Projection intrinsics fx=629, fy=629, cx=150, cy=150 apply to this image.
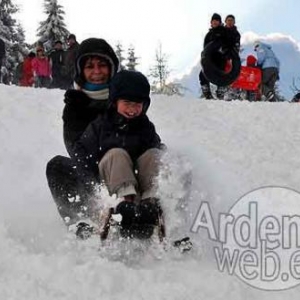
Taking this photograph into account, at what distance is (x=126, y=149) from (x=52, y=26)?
30.0 metres

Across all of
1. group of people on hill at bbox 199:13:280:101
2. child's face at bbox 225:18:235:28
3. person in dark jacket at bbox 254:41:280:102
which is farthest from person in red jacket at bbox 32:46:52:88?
person in dark jacket at bbox 254:41:280:102

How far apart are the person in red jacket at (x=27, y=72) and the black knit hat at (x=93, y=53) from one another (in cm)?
928

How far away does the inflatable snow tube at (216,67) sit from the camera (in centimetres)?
1011

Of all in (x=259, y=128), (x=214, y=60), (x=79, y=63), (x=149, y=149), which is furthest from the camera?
(x=214, y=60)

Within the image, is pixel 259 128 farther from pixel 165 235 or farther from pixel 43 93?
pixel 165 235

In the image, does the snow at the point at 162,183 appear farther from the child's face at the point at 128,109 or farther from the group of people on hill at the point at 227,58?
the group of people on hill at the point at 227,58

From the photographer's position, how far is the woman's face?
4.38 meters

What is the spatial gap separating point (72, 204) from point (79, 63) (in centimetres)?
104

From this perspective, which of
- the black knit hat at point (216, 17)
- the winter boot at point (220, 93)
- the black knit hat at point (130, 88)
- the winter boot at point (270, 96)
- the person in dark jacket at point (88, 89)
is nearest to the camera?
the black knit hat at point (130, 88)

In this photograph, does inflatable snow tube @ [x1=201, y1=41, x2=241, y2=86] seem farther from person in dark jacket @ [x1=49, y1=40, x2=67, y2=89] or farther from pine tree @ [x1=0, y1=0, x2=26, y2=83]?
pine tree @ [x1=0, y1=0, x2=26, y2=83]

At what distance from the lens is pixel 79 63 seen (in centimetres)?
438

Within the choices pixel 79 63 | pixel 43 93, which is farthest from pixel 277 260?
pixel 43 93

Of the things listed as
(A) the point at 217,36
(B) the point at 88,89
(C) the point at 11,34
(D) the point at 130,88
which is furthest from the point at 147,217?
(C) the point at 11,34

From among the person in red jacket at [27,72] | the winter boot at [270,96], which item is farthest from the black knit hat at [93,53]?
the person in red jacket at [27,72]
